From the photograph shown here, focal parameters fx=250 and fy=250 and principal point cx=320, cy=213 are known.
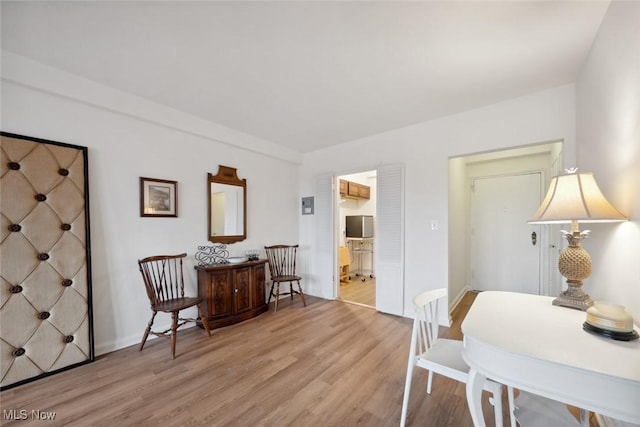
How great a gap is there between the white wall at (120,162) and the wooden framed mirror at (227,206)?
106 mm

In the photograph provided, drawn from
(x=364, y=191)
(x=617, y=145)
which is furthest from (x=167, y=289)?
(x=364, y=191)

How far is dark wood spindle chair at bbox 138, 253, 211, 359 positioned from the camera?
7.70 ft

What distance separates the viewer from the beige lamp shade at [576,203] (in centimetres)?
119

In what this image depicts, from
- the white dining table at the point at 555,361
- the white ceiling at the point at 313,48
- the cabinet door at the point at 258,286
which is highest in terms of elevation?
the white ceiling at the point at 313,48

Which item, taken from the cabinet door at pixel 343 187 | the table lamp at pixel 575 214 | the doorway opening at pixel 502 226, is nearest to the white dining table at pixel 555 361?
the table lamp at pixel 575 214

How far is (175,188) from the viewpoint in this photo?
9.27 feet

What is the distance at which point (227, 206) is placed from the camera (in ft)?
11.0

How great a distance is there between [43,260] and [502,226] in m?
5.40

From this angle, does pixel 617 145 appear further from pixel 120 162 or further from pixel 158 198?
pixel 120 162

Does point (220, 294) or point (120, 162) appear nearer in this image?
point (120, 162)

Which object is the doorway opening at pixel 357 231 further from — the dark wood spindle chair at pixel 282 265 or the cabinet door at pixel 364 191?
the dark wood spindle chair at pixel 282 265

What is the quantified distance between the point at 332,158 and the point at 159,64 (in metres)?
2.53

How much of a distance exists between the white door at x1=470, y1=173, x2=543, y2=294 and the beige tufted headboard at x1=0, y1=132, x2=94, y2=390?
5.06m

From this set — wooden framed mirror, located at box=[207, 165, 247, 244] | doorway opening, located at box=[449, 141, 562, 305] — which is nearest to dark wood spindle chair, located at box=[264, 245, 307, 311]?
wooden framed mirror, located at box=[207, 165, 247, 244]
